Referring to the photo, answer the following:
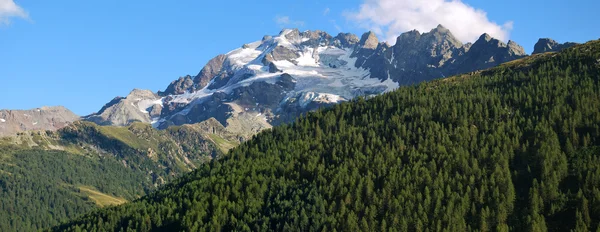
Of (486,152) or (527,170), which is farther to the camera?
(486,152)

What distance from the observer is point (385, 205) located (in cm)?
18438

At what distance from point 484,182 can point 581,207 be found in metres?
29.7

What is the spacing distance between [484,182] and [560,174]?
22050 millimetres

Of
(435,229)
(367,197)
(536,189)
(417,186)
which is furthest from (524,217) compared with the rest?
(367,197)

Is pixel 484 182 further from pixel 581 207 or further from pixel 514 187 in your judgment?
pixel 581 207

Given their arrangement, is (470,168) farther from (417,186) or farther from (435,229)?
(435,229)

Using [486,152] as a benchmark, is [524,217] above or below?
below

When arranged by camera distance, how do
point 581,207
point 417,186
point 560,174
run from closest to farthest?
1. point 581,207
2. point 560,174
3. point 417,186

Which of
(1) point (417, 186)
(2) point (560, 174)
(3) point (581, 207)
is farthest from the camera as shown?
(1) point (417, 186)

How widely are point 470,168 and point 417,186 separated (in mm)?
17810

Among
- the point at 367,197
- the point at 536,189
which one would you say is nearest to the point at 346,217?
the point at 367,197

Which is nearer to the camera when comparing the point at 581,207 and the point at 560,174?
the point at 581,207

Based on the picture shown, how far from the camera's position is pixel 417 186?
190375 millimetres

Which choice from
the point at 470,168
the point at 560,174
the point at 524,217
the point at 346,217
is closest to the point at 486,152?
the point at 470,168
